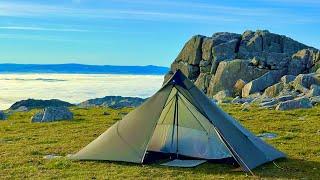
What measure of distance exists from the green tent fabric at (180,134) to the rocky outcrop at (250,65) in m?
30.4

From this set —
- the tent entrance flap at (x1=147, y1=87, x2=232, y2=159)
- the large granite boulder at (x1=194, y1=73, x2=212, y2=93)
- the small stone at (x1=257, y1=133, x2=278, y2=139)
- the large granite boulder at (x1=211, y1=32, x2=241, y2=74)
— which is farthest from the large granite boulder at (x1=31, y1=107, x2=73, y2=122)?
the large granite boulder at (x1=211, y1=32, x2=241, y2=74)

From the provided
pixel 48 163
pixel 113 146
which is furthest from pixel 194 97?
pixel 48 163

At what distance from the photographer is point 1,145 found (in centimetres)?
2620

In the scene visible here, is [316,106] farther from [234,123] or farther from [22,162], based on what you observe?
[22,162]

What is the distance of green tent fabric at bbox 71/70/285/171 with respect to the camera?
19.8 m

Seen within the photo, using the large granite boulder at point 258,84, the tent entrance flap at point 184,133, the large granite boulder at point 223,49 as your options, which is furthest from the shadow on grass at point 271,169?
the large granite boulder at point 223,49

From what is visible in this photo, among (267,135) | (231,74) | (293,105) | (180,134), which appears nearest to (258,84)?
(231,74)

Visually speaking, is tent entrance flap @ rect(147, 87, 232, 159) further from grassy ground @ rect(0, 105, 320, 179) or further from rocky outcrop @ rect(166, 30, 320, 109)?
rocky outcrop @ rect(166, 30, 320, 109)

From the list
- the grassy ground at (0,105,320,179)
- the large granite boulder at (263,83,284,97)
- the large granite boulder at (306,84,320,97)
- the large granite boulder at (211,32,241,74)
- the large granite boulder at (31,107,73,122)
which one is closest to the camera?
the grassy ground at (0,105,320,179)

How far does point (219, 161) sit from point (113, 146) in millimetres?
4086

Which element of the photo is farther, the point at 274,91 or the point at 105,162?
the point at 274,91

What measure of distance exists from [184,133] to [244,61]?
56.8 meters

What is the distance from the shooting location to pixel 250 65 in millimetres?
76625

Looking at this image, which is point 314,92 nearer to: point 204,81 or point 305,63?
point 305,63
